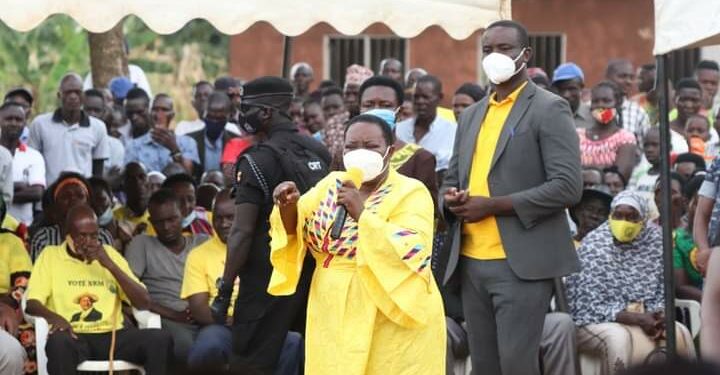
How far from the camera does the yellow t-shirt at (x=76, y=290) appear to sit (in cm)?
856

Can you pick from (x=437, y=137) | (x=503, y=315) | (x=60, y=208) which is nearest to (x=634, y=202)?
(x=437, y=137)

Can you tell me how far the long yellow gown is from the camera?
5.95 meters

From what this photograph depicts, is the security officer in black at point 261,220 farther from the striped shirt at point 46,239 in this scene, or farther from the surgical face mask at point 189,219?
the surgical face mask at point 189,219

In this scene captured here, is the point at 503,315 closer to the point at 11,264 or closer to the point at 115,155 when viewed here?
the point at 11,264

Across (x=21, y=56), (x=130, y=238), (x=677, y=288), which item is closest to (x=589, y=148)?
(x=677, y=288)

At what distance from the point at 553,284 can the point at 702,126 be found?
6073 millimetres

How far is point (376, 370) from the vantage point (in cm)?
609

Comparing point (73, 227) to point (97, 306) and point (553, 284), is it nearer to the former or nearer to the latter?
point (97, 306)

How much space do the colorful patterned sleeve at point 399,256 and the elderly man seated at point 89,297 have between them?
2.87m

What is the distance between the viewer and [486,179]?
685cm

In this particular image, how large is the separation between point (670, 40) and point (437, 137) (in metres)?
3.30

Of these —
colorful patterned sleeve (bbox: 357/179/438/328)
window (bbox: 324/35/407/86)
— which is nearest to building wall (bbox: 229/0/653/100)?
window (bbox: 324/35/407/86)

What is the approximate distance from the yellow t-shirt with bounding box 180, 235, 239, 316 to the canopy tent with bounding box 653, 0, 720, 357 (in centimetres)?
266

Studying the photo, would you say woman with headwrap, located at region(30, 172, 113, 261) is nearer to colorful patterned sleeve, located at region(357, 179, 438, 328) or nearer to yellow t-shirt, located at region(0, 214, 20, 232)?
yellow t-shirt, located at region(0, 214, 20, 232)
